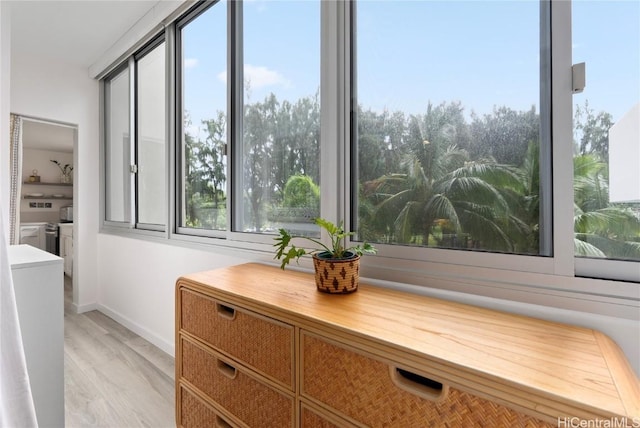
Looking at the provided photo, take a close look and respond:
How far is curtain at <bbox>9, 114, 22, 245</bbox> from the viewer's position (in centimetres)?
270

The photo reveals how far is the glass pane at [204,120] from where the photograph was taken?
6.70ft

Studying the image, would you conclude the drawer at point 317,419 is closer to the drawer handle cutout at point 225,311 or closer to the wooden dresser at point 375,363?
the wooden dresser at point 375,363

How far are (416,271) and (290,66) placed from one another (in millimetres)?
1250

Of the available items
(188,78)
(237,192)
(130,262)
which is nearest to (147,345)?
(130,262)

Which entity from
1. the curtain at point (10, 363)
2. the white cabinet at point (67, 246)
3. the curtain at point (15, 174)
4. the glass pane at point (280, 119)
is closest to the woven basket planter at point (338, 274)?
the glass pane at point (280, 119)

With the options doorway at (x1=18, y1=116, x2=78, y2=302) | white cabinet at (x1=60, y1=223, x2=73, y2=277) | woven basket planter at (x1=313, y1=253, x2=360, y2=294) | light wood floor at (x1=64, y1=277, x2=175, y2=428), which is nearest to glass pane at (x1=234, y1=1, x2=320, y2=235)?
woven basket planter at (x1=313, y1=253, x2=360, y2=294)

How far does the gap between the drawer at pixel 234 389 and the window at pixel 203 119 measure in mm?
927

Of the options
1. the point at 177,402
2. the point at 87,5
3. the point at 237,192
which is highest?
the point at 87,5

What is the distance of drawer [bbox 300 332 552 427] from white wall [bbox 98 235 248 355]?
3.28 ft

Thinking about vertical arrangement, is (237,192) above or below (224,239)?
above

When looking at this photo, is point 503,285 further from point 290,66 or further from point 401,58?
point 290,66

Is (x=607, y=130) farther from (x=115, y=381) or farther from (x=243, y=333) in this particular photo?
(x=115, y=381)

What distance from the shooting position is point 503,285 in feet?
3.17

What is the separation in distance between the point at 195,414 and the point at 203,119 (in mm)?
1792
